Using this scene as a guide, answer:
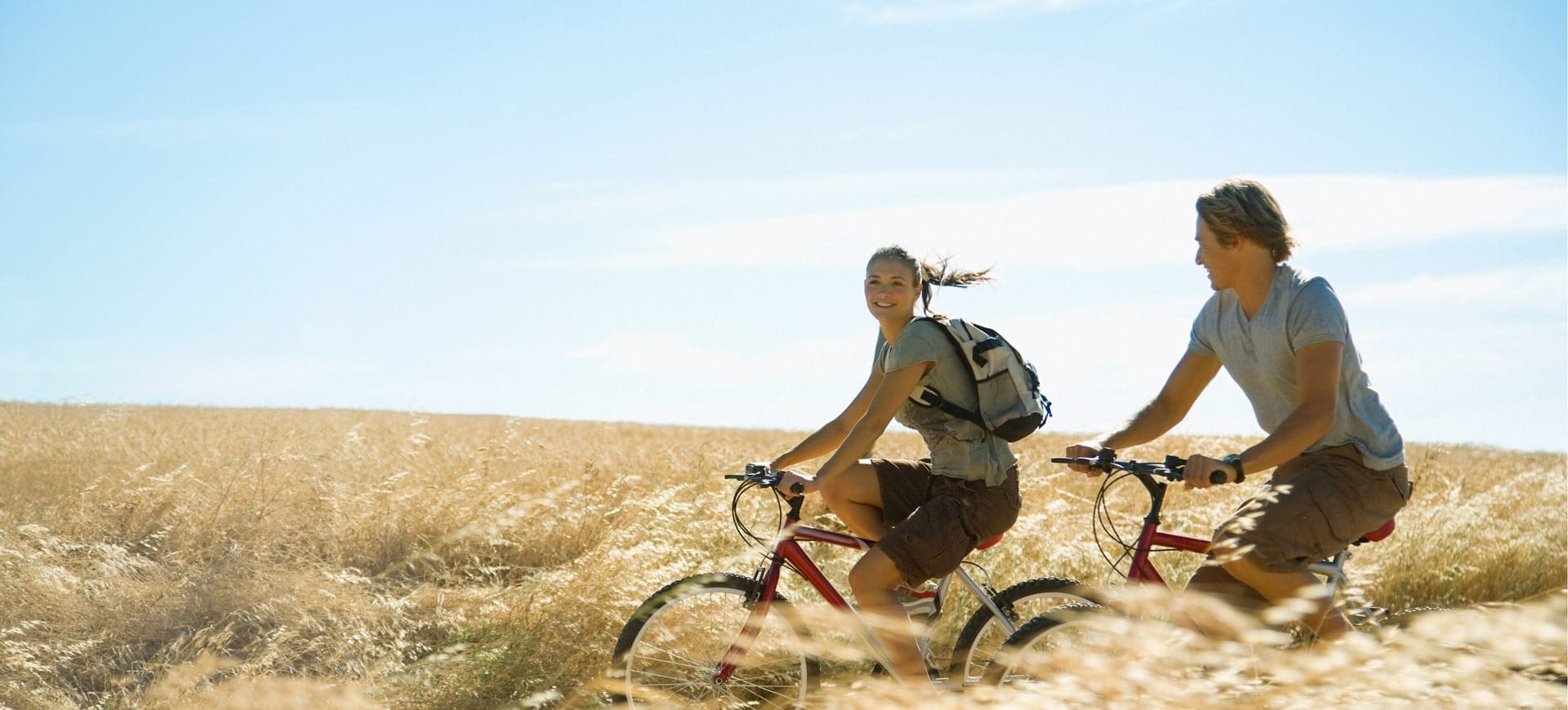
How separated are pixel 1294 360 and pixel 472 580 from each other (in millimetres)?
5930

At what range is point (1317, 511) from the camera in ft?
12.4

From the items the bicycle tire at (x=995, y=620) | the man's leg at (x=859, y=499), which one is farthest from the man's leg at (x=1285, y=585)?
the man's leg at (x=859, y=499)

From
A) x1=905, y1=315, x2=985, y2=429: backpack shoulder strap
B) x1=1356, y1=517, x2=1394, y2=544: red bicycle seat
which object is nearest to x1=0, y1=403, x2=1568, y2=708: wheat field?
x1=1356, y1=517, x2=1394, y2=544: red bicycle seat

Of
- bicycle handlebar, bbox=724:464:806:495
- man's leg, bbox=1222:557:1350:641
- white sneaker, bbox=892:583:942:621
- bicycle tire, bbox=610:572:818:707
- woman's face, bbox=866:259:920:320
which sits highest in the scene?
A: woman's face, bbox=866:259:920:320

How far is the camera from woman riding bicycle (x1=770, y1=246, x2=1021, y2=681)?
430 cm

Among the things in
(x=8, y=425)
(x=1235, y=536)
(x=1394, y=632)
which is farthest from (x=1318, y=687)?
(x=8, y=425)

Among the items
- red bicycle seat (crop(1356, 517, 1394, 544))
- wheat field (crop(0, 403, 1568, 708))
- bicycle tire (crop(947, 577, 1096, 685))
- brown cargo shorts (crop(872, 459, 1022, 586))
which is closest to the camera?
wheat field (crop(0, 403, 1568, 708))

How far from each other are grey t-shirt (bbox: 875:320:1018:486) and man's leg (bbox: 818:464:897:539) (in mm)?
272

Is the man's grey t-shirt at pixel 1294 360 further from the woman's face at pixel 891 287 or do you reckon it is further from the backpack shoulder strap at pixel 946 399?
the woman's face at pixel 891 287

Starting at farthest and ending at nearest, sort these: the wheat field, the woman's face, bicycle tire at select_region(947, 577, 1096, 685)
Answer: the woman's face
bicycle tire at select_region(947, 577, 1096, 685)
the wheat field

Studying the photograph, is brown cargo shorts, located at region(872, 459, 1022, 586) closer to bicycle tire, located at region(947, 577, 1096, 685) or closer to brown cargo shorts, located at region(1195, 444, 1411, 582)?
bicycle tire, located at region(947, 577, 1096, 685)

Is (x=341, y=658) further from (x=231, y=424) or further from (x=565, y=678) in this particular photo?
(x=231, y=424)

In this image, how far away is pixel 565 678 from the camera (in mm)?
5656

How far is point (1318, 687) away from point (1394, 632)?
1.09ft
